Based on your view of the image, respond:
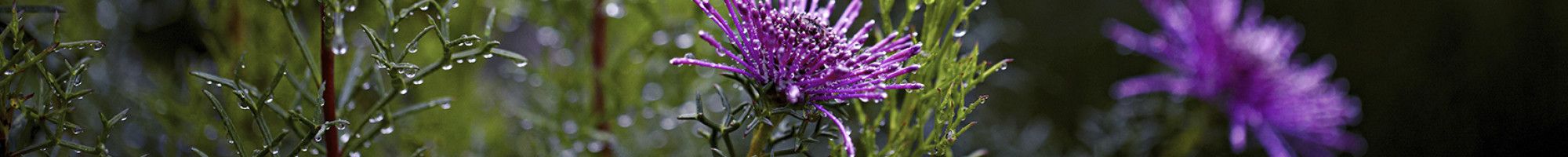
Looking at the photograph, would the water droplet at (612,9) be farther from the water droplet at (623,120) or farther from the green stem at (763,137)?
the green stem at (763,137)

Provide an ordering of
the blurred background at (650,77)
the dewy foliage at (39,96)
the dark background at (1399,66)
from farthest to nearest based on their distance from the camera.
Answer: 1. the dark background at (1399,66)
2. the blurred background at (650,77)
3. the dewy foliage at (39,96)

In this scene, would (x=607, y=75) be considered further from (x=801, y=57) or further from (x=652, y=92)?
(x=801, y=57)

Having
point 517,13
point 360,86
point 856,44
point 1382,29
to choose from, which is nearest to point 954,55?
point 856,44

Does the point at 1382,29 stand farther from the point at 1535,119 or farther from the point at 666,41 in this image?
the point at 666,41

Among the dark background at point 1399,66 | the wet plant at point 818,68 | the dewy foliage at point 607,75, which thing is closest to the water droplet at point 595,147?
the dewy foliage at point 607,75

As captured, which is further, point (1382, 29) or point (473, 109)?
point (1382, 29)

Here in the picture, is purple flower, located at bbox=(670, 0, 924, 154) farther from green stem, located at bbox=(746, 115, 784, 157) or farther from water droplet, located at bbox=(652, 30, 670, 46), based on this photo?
water droplet, located at bbox=(652, 30, 670, 46)
